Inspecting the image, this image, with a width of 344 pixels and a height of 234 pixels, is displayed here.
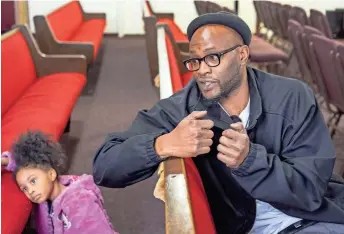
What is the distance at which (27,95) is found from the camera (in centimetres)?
375

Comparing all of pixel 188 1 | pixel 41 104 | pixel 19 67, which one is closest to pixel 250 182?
pixel 41 104

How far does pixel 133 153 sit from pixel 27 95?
2459 millimetres

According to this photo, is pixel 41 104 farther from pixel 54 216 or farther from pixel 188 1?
pixel 188 1

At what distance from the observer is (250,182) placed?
137 centimetres

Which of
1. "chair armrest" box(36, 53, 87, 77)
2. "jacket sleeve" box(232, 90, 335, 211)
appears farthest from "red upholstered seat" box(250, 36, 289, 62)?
"jacket sleeve" box(232, 90, 335, 211)

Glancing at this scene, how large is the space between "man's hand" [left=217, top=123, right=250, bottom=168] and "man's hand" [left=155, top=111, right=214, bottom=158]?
3.0 inches

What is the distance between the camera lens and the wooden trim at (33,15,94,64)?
17.8 ft

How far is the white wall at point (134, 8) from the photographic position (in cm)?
1065

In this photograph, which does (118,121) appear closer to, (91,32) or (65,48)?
(65,48)

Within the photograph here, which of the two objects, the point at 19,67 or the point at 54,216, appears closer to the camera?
the point at 54,216

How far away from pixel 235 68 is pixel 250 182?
369mm

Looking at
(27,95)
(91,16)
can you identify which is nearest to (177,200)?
(27,95)

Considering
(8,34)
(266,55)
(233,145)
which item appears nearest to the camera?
(233,145)

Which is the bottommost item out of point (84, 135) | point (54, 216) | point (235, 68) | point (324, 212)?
point (84, 135)
